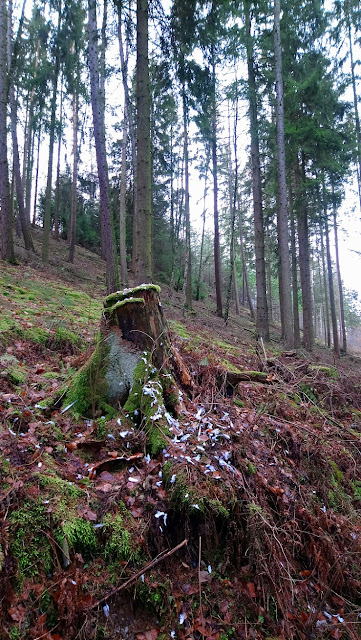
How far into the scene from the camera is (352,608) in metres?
2.77

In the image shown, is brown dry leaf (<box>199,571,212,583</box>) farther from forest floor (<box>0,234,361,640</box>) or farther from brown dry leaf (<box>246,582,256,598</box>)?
brown dry leaf (<box>246,582,256,598</box>)

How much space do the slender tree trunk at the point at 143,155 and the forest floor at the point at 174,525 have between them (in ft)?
12.0

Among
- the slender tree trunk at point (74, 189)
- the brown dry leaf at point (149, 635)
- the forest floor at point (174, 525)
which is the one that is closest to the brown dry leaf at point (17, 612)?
the forest floor at point (174, 525)

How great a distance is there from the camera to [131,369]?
3643mm

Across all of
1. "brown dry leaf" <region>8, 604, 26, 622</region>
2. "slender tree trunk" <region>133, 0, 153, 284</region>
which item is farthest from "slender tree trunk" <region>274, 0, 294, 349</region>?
"brown dry leaf" <region>8, 604, 26, 622</region>

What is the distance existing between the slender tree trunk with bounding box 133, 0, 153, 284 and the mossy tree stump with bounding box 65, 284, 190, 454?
357cm

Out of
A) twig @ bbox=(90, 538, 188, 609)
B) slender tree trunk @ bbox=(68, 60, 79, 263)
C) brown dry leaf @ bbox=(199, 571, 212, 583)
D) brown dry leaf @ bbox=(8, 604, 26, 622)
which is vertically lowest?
brown dry leaf @ bbox=(199, 571, 212, 583)

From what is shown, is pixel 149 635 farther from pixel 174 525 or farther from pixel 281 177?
pixel 281 177

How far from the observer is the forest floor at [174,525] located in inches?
79.1

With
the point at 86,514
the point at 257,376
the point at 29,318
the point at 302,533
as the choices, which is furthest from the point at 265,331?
the point at 86,514

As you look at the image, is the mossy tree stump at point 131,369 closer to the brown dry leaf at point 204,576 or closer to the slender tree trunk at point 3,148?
the brown dry leaf at point 204,576

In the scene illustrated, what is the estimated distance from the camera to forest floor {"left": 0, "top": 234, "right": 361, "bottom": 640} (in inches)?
79.1

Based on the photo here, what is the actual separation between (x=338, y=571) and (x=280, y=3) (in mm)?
16828

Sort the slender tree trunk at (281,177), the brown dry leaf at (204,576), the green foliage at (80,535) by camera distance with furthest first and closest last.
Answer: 1. the slender tree trunk at (281,177)
2. the brown dry leaf at (204,576)
3. the green foliage at (80,535)
